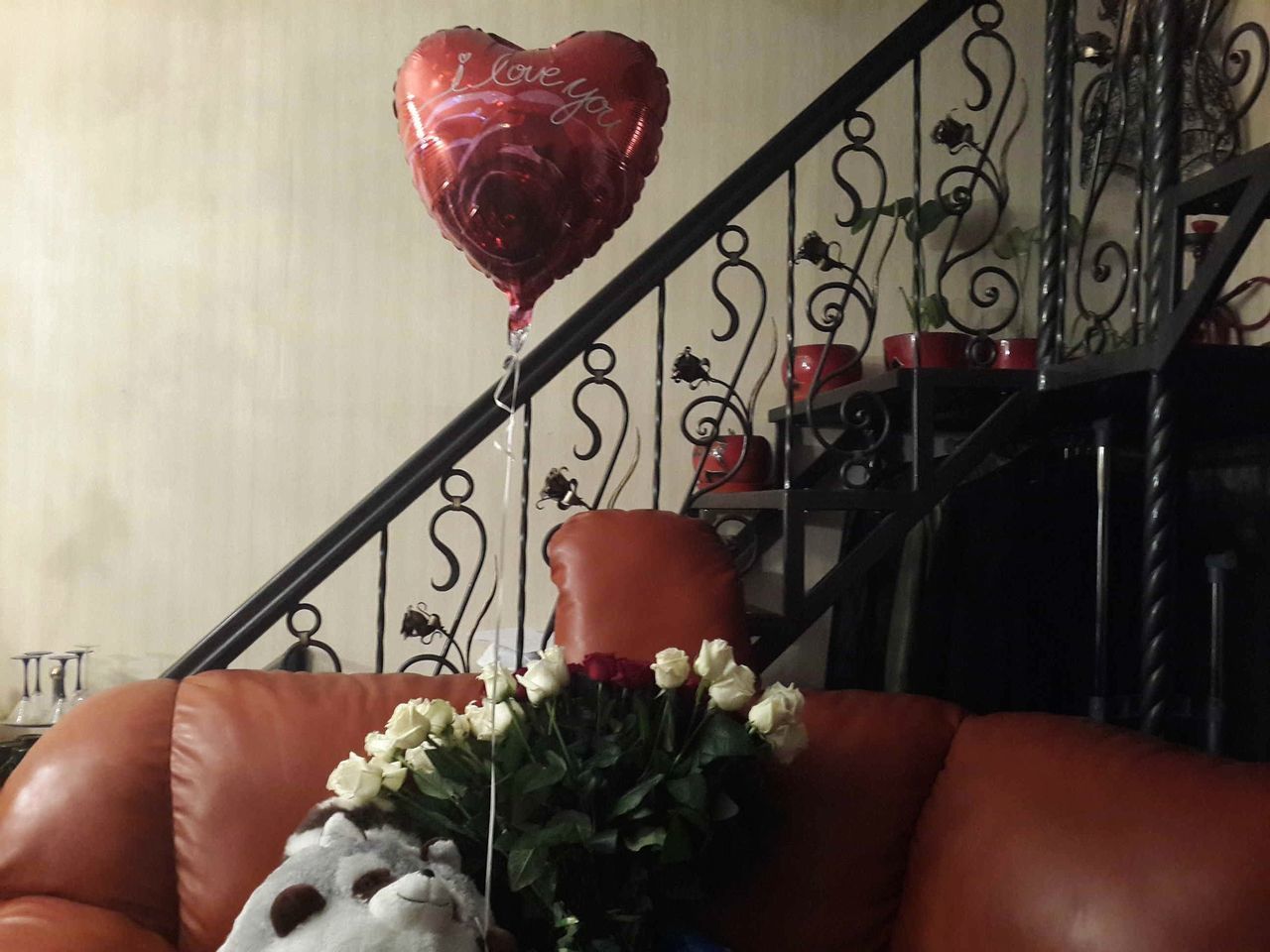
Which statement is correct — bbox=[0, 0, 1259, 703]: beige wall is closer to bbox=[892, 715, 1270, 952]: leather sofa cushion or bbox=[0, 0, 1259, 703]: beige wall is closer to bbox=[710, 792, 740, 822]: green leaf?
bbox=[892, 715, 1270, 952]: leather sofa cushion

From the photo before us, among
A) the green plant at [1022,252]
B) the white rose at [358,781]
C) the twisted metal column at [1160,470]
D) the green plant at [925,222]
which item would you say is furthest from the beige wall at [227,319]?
the white rose at [358,781]

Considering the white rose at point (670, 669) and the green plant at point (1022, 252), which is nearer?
the white rose at point (670, 669)

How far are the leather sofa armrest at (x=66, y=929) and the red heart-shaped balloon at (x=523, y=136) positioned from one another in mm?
1040

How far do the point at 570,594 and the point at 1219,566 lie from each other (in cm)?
148

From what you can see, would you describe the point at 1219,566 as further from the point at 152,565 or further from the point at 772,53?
the point at 152,565

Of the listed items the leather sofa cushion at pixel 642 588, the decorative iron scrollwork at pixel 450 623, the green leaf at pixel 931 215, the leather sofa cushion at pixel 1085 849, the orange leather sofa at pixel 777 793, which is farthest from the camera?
the green leaf at pixel 931 215

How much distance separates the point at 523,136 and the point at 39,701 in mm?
2256

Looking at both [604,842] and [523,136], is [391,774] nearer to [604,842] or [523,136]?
[604,842]

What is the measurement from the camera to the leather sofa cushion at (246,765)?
4.93 ft

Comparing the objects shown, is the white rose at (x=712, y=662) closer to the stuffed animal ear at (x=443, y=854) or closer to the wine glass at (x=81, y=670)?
the stuffed animal ear at (x=443, y=854)

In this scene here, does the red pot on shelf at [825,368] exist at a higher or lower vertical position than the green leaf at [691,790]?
higher

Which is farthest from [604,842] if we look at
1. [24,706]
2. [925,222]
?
[24,706]

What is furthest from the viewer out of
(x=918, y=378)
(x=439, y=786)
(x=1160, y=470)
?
(x=918, y=378)

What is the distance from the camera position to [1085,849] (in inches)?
46.8
